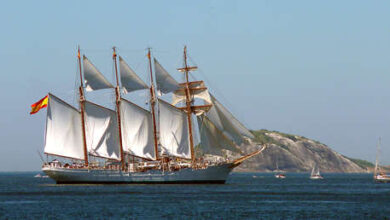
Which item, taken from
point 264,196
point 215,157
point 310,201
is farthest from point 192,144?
point 310,201

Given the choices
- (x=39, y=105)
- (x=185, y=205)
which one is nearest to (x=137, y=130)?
(x=39, y=105)

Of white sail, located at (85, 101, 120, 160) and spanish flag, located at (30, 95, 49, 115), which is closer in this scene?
spanish flag, located at (30, 95, 49, 115)

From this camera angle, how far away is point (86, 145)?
4803 inches

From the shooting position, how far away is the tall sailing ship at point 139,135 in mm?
119312

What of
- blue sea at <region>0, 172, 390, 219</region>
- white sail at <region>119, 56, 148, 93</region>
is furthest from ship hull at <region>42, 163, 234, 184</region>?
blue sea at <region>0, 172, 390, 219</region>

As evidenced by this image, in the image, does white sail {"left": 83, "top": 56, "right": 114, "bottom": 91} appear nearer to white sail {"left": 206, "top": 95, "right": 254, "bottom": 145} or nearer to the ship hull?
the ship hull

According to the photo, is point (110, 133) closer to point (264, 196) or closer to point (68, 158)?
point (68, 158)

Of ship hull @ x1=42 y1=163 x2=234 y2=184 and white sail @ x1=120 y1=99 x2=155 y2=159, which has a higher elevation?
white sail @ x1=120 y1=99 x2=155 y2=159

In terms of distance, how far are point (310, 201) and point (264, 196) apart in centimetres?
1051

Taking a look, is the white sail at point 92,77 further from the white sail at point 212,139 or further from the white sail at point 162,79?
the white sail at point 212,139

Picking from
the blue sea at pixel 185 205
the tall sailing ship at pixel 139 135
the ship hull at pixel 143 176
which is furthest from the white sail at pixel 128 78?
the blue sea at pixel 185 205

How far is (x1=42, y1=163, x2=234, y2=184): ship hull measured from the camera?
122 meters

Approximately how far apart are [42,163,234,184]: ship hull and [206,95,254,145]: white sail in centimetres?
837

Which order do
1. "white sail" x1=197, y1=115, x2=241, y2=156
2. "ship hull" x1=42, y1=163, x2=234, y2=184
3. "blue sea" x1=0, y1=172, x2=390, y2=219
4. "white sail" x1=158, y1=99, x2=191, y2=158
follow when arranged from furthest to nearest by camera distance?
"ship hull" x1=42, y1=163, x2=234, y2=184
"white sail" x1=158, y1=99, x2=191, y2=158
"white sail" x1=197, y1=115, x2=241, y2=156
"blue sea" x1=0, y1=172, x2=390, y2=219
